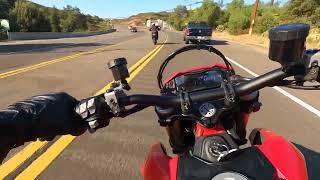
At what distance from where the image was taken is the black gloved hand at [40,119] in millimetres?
1902

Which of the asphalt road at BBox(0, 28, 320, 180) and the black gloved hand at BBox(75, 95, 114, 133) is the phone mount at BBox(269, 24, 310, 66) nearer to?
the black gloved hand at BBox(75, 95, 114, 133)

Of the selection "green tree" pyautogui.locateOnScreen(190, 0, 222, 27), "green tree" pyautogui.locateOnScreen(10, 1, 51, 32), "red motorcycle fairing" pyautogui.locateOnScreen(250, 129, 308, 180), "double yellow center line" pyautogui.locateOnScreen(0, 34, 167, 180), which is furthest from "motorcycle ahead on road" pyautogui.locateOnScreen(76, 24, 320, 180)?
"green tree" pyautogui.locateOnScreen(190, 0, 222, 27)

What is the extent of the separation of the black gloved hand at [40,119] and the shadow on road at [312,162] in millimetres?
3279

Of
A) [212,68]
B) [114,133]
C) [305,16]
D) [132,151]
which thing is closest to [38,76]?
[114,133]

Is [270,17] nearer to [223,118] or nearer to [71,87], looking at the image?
[71,87]

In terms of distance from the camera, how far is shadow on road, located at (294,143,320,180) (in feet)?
16.0

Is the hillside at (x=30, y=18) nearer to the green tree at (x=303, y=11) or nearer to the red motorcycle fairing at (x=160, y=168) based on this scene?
the green tree at (x=303, y=11)

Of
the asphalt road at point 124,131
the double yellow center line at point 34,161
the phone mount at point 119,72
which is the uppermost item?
the phone mount at point 119,72

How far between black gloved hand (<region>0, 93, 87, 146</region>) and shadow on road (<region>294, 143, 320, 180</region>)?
3279 millimetres

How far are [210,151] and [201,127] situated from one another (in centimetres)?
26

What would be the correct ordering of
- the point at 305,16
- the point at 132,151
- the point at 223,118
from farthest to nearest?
the point at 305,16 → the point at 132,151 → the point at 223,118

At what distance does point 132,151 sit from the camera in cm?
619

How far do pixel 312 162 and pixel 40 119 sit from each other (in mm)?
4142

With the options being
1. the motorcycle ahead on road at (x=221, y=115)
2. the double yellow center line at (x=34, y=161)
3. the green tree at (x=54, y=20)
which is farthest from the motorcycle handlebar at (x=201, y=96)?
the green tree at (x=54, y=20)
